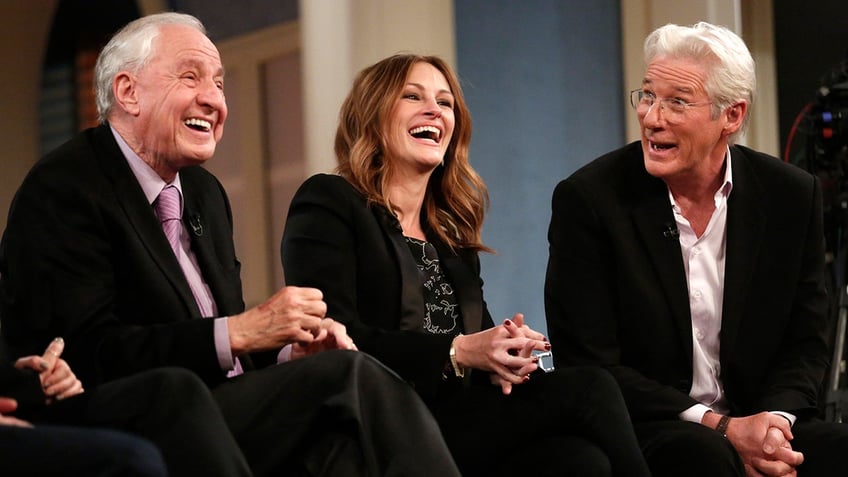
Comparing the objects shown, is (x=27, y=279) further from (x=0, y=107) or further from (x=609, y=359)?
(x=0, y=107)

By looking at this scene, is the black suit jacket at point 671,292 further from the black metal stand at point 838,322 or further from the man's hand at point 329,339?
the black metal stand at point 838,322

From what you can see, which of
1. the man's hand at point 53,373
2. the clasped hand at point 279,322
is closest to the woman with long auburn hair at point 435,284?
the clasped hand at point 279,322

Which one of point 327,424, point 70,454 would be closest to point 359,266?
point 327,424

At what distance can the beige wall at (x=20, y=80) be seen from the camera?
5.26m

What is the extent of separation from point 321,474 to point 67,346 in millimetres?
462

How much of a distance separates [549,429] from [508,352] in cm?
15

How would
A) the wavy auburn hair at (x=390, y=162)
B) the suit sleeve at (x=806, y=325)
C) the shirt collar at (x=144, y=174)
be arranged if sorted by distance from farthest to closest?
the wavy auburn hair at (x=390, y=162)
the suit sleeve at (x=806, y=325)
the shirt collar at (x=144, y=174)

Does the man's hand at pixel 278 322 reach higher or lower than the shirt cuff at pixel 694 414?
higher

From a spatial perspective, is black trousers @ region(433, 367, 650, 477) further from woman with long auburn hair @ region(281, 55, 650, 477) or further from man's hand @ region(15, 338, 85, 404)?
man's hand @ region(15, 338, 85, 404)

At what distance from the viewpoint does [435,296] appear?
8.39 feet

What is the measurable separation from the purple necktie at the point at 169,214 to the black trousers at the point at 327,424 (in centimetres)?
40

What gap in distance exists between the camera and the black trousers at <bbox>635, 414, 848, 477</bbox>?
2.19 m

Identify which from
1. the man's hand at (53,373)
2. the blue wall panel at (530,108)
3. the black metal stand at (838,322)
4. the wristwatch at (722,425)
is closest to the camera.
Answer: the man's hand at (53,373)

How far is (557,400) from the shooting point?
7.22 feet
